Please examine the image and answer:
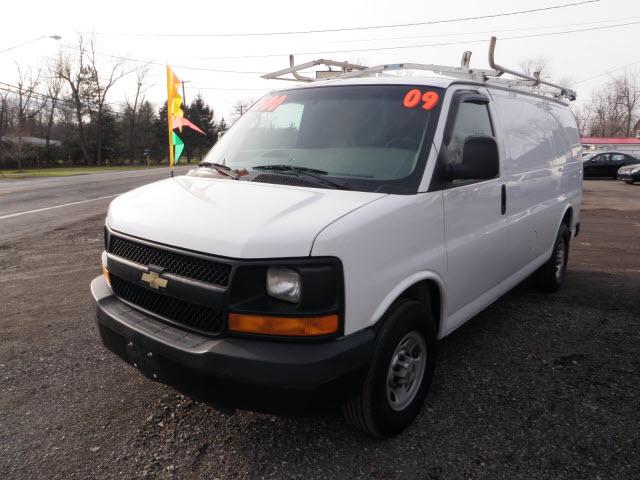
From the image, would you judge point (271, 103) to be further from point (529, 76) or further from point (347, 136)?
point (529, 76)

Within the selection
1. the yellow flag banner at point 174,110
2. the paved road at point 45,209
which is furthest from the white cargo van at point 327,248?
the yellow flag banner at point 174,110

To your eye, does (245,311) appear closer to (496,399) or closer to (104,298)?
Answer: (104,298)

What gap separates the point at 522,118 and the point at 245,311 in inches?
128

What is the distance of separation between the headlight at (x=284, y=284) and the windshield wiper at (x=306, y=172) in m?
0.77

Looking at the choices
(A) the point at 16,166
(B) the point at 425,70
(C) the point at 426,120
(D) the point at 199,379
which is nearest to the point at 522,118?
(B) the point at 425,70

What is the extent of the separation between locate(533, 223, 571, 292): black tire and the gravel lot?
0.58 meters

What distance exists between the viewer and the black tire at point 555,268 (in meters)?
5.31

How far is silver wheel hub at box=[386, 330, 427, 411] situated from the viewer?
2760 mm

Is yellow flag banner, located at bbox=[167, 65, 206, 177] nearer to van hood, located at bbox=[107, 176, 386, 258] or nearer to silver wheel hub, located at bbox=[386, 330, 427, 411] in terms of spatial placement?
van hood, located at bbox=[107, 176, 386, 258]

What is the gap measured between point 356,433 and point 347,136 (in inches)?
72.4

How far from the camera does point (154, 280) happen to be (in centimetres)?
253

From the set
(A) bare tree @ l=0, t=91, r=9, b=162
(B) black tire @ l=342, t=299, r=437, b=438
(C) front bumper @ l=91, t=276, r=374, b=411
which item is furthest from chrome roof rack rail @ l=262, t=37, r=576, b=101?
(A) bare tree @ l=0, t=91, r=9, b=162

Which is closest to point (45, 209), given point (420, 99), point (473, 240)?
point (420, 99)

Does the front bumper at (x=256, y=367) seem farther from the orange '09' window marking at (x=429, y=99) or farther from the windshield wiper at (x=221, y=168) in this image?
the orange '09' window marking at (x=429, y=99)
